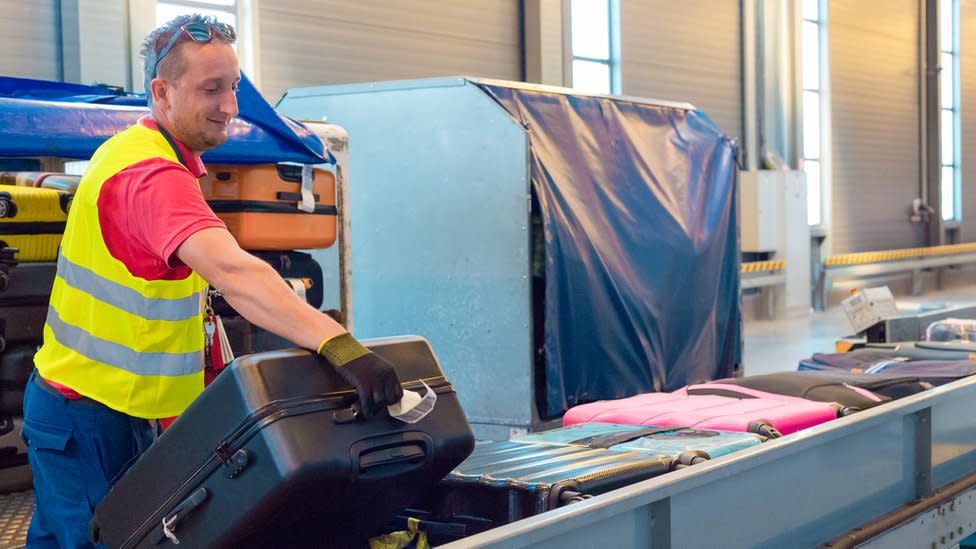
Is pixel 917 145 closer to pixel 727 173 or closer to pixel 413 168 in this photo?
pixel 727 173

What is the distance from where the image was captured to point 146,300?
2111mm

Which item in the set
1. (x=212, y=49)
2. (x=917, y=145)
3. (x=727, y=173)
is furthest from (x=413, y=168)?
(x=917, y=145)

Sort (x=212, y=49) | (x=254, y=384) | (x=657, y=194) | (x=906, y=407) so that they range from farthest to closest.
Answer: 1. (x=657, y=194)
2. (x=906, y=407)
3. (x=212, y=49)
4. (x=254, y=384)

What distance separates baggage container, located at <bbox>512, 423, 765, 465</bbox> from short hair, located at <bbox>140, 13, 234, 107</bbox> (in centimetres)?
148

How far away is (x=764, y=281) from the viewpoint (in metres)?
14.4

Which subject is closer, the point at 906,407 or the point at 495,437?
the point at 906,407

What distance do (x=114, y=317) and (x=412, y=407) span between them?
0.59 m

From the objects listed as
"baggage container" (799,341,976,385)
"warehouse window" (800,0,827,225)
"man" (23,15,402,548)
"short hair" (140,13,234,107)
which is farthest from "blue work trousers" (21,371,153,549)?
"warehouse window" (800,0,827,225)

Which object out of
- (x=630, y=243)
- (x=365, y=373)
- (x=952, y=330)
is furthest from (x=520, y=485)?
(x=630, y=243)

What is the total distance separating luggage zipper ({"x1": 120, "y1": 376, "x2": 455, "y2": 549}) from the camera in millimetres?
1957

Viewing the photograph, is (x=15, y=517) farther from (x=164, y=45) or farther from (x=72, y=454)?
(x=164, y=45)

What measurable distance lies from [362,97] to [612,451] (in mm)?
4149

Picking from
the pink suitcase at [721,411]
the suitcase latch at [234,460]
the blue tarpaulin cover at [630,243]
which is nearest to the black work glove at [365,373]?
the suitcase latch at [234,460]

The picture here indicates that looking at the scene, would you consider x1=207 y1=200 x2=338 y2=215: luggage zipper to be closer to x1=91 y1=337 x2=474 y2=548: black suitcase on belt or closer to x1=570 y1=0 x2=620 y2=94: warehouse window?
x1=91 y1=337 x2=474 y2=548: black suitcase on belt
